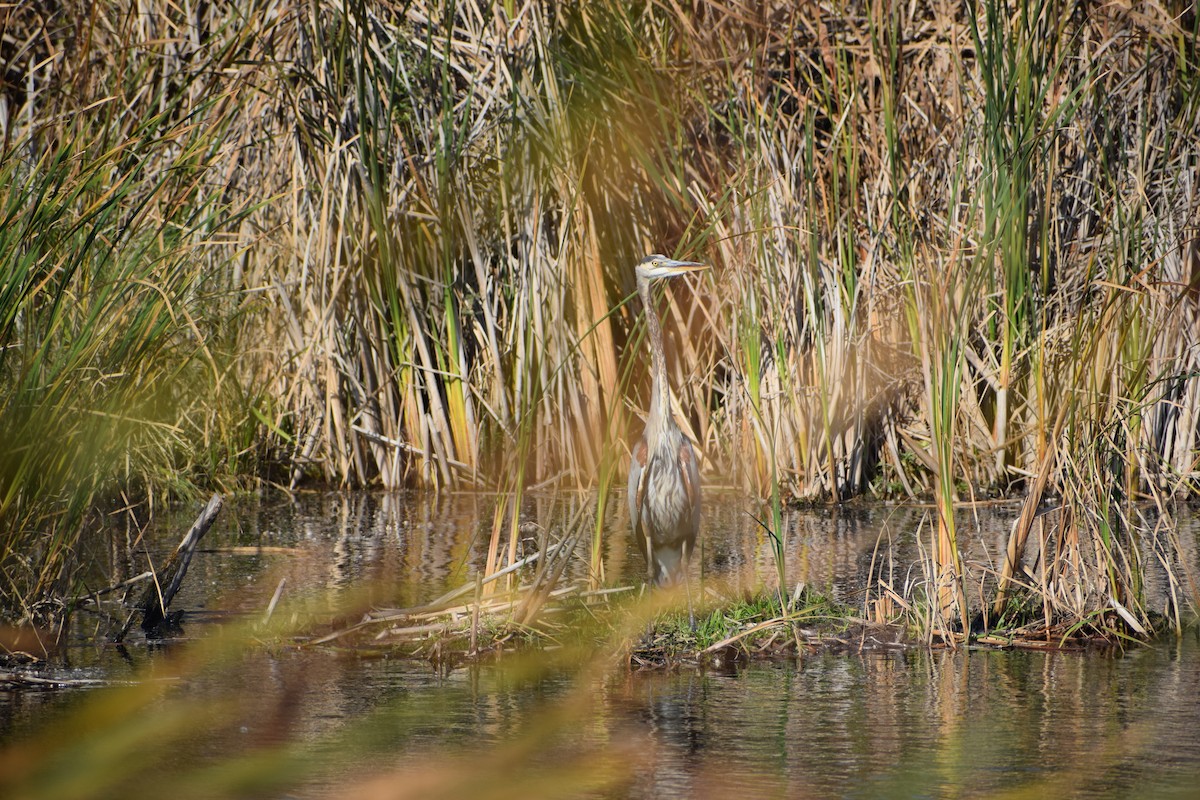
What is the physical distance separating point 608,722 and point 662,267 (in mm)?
2390

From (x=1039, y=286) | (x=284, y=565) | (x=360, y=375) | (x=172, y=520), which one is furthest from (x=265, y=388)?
(x=1039, y=286)

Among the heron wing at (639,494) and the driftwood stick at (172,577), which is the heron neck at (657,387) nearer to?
the heron wing at (639,494)

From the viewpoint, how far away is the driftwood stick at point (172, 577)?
18.1 ft

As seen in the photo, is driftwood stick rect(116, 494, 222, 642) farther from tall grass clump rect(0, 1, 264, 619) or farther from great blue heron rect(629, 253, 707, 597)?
great blue heron rect(629, 253, 707, 597)

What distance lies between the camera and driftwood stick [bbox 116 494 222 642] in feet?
18.1

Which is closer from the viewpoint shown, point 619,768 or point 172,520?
point 619,768

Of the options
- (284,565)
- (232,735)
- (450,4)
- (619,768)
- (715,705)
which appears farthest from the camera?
(450,4)

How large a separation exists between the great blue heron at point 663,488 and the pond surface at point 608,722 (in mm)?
305

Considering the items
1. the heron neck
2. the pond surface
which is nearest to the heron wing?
the heron neck

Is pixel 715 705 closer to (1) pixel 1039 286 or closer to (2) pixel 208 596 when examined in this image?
(2) pixel 208 596

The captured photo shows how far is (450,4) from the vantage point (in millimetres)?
7883

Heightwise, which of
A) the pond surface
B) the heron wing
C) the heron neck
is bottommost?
the pond surface

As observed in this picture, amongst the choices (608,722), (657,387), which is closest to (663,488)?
(657,387)

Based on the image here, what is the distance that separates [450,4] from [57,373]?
3.91m
